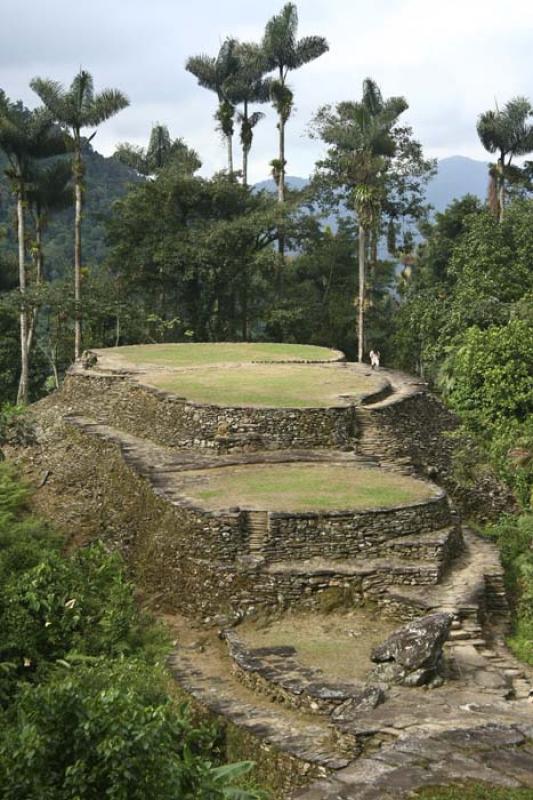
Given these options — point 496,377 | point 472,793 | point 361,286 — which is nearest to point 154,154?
point 361,286

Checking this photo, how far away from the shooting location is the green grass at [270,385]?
18.9 metres

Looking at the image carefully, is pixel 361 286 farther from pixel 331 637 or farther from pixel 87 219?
pixel 87 219

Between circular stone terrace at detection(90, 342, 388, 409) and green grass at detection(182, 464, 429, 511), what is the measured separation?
1.97 metres

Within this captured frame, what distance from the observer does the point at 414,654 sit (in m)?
10.8

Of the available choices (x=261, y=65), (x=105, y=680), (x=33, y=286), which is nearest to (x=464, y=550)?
(x=105, y=680)

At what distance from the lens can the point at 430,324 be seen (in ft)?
95.4

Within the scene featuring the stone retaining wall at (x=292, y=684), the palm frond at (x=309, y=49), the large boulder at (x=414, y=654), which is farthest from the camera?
the palm frond at (x=309, y=49)

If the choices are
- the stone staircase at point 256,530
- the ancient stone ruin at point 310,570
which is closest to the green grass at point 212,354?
the ancient stone ruin at point 310,570

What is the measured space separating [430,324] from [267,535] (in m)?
16.5

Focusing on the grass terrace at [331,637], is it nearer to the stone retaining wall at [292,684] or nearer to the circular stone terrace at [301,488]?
the stone retaining wall at [292,684]

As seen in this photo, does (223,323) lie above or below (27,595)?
above

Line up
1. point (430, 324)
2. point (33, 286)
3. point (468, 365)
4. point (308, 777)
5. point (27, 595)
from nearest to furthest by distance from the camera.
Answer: point (308, 777)
point (27, 595)
point (468, 365)
point (430, 324)
point (33, 286)

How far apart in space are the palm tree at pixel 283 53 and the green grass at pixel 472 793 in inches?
1269

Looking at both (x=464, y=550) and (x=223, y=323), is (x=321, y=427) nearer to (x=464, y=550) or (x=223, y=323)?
(x=464, y=550)
